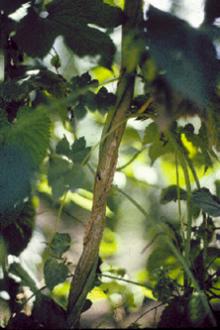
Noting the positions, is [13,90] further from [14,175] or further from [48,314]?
[48,314]

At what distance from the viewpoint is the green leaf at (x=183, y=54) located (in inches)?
19.3

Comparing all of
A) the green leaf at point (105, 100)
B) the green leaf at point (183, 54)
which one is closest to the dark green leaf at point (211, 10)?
the green leaf at point (183, 54)

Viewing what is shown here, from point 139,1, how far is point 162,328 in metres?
0.44

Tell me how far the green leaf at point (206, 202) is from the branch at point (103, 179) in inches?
5.0

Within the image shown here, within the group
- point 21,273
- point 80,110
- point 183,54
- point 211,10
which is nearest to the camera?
point 183,54

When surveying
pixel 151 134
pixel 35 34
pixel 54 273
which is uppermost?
pixel 35 34

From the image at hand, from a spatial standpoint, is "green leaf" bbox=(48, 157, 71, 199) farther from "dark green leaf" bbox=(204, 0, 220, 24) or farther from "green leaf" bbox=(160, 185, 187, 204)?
"dark green leaf" bbox=(204, 0, 220, 24)

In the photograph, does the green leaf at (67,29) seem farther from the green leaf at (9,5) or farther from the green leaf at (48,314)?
the green leaf at (48,314)

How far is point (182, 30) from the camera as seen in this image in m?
0.57

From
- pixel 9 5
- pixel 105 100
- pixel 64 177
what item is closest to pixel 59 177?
pixel 64 177

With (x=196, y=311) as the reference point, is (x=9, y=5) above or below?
above

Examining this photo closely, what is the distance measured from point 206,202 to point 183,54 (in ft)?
0.91

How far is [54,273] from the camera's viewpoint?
744 millimetres

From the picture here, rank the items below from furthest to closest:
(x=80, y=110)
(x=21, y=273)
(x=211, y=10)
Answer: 1. (x=21, y=273)
2. (x=80, y=110)
3. (x=211, y=10)
